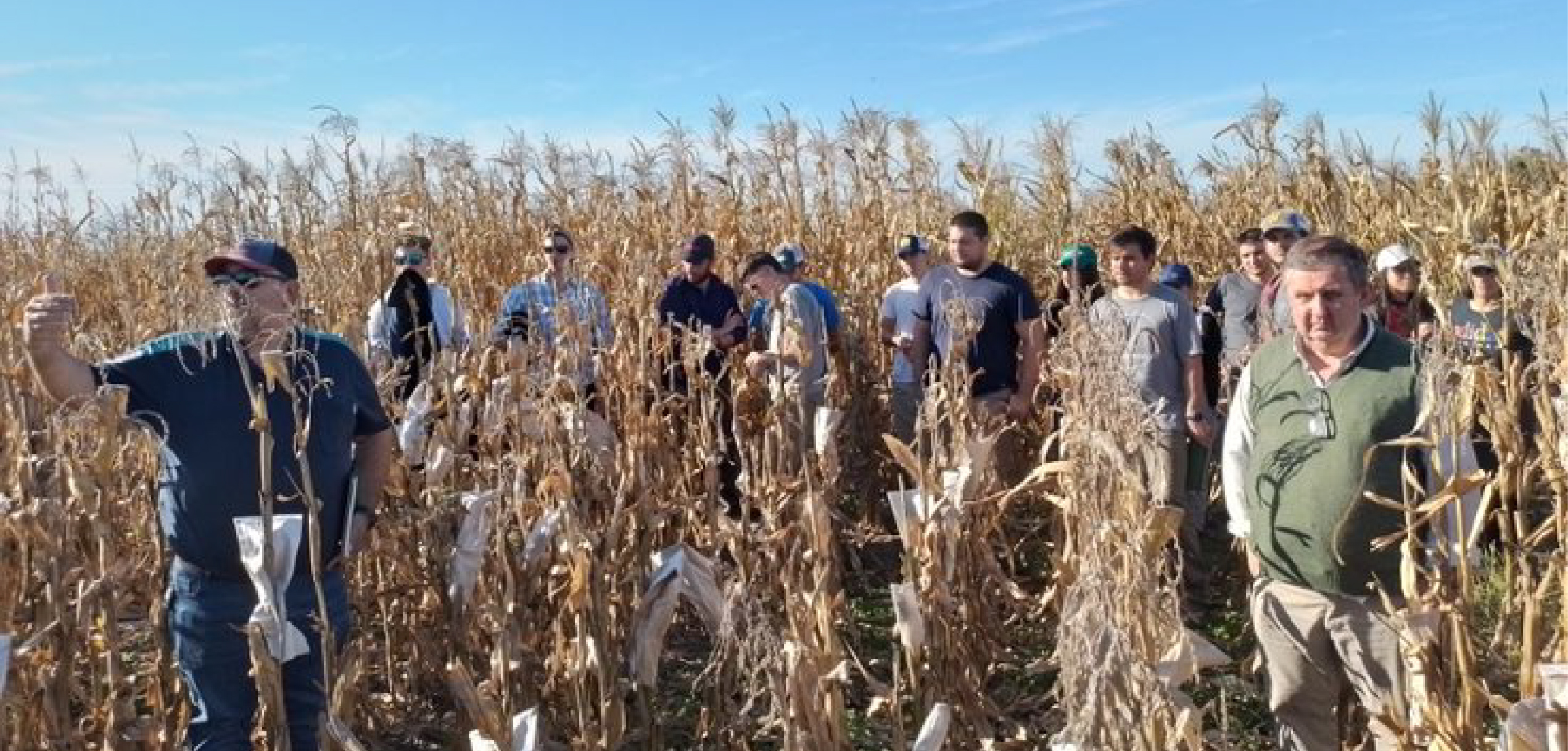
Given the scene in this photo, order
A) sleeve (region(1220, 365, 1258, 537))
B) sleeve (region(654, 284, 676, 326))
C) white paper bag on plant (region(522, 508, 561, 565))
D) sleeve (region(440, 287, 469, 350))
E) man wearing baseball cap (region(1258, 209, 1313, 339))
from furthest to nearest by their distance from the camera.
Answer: sleeve (region(654, 284, 676, 326)), man wearing baseball cap (region(1258, 209, 1313, 339)), sleeve (region(440, 287, 469, 350)), white paper bag on plant (region(522, 508, 561, 565)), sleeve (region(1220, 365, 1258, 537))

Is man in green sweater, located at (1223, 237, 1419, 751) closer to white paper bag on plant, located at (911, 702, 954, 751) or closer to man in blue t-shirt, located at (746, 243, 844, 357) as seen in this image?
white paper bag on plant, located at (911, 702, 954, 751)

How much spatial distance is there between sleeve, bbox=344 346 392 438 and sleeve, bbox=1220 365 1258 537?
70.1 inches

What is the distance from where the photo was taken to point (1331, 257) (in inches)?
94.5

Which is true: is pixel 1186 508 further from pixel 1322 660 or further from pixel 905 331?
pixel 1322 660

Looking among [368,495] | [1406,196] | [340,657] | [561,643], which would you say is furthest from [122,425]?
[1406,196]

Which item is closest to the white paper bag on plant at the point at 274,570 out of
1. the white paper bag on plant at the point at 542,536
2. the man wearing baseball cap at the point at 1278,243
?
the white paper bag on plant at the point at 542,536

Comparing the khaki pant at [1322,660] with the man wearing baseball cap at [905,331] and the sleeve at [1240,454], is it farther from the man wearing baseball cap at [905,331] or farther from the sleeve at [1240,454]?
the man wearing baseball cap at [905,331]

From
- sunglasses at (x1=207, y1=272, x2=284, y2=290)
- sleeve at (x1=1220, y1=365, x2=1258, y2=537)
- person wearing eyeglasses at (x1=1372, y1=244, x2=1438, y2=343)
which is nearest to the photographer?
sunglasses at (x1=207, y1=272, x2=284, y2=290)

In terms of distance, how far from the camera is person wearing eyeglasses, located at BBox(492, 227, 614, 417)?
3.76m

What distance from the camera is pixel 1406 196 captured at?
658cm

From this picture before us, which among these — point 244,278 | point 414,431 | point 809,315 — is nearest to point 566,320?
point 414,431

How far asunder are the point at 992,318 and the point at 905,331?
68cm

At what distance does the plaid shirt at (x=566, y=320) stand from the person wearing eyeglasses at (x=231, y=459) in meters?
1.12

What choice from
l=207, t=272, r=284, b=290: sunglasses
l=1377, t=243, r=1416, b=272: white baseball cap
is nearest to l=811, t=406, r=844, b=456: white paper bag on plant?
l=207, t=272, r=284, b=290: sunglasses
